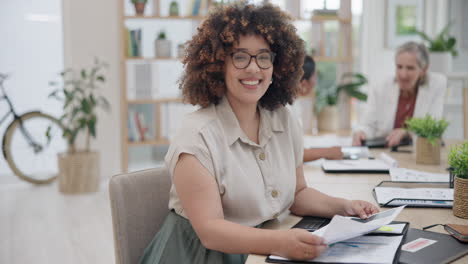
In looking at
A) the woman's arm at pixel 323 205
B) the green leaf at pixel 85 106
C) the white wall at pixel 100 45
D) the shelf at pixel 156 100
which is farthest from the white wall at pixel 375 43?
the woman's arm at pixel 323 205

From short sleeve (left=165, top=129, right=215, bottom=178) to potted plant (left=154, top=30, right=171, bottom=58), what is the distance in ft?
12.0

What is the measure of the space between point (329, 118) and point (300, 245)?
453 cm

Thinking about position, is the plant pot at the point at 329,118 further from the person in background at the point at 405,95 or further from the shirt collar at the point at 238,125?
the shirt collar at the point at 238,125

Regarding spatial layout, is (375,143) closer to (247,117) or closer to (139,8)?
(247,117)

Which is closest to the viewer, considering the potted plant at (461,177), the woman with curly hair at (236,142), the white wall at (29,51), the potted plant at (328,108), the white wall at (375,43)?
the woman with curly hair at (236,142)

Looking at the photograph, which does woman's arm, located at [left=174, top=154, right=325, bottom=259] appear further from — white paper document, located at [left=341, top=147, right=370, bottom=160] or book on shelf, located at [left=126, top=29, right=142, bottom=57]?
book on shelf, located at [left=126, top=29, right=142, bottom=57]

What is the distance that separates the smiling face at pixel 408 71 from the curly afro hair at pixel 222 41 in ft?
5.88

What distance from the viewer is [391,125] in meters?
3.29

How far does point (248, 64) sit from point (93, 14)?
373 centimetres

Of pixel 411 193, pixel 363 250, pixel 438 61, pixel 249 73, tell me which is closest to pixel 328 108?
pixel 438 61

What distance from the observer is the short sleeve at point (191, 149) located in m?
1.36

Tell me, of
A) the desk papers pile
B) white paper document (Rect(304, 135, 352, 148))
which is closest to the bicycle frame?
white paper document (Rect(304, 135, 352, 148))

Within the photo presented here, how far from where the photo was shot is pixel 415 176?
6.67 feet

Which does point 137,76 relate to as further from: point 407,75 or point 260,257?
point 260,257
